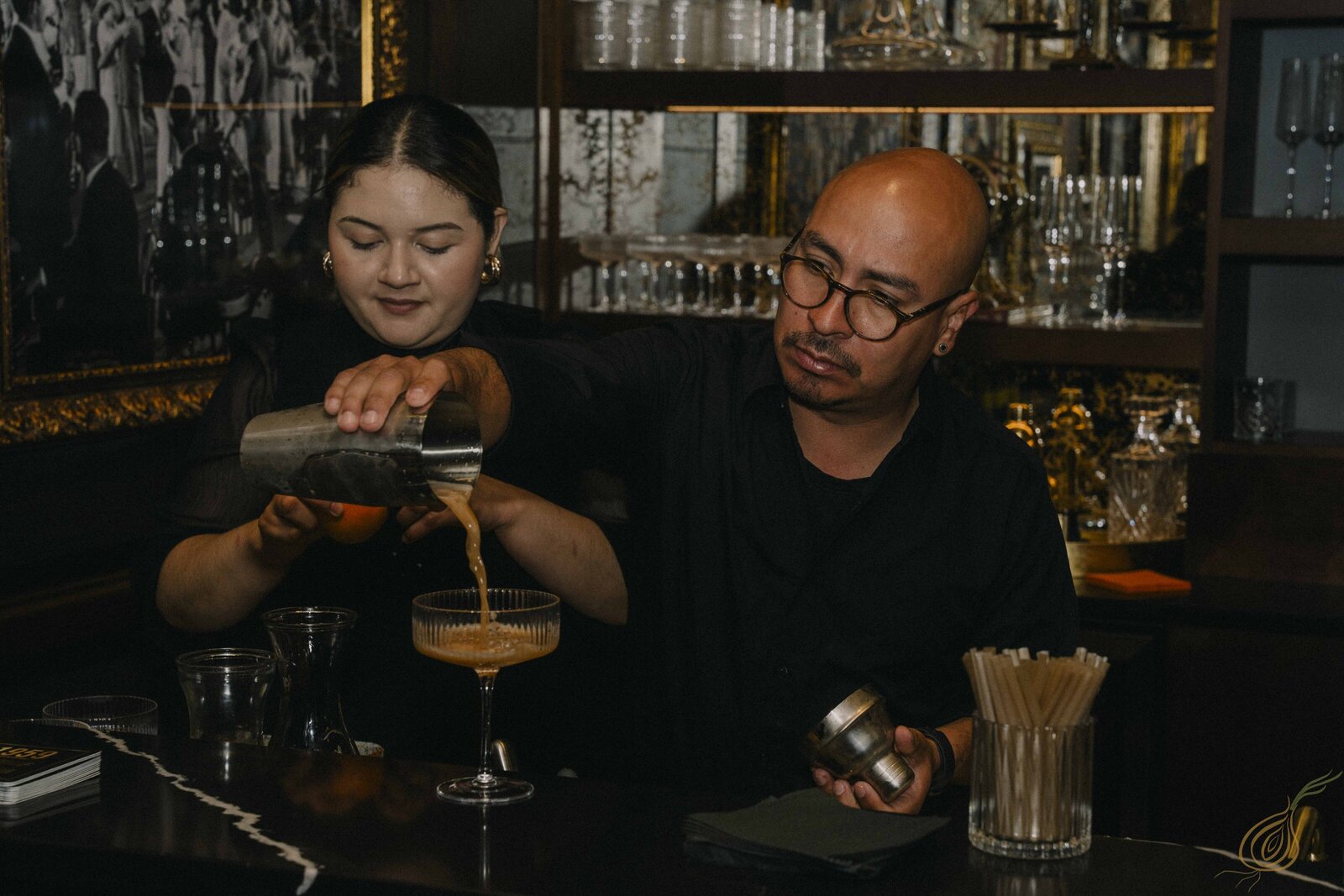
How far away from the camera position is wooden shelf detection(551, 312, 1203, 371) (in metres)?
3.61

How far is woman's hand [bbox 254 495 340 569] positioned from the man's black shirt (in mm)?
370

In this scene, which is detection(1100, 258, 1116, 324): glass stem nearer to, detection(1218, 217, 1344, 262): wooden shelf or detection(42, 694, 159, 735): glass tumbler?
detection(1218, 217, 1344, 262): wooden shelf

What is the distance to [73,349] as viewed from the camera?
2.63m

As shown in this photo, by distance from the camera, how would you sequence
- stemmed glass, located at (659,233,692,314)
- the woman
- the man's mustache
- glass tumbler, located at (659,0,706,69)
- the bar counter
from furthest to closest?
1. stemmed glass, located at (659,233,692,314)
2. glass tumbler, located at (659,0,706,69)
3. the woman
4. the man's mustache
5. the bar counter

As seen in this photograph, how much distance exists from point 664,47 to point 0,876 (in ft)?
9.62

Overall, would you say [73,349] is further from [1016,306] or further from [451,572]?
[1016,306]

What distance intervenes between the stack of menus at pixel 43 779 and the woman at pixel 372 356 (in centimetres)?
49

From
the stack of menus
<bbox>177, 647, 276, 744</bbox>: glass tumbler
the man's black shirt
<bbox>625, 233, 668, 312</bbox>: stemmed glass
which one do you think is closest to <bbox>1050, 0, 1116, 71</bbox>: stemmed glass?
<bbox>625, 233, 668, 312</bbox>: stemmed glass

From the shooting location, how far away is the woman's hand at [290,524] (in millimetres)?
1745

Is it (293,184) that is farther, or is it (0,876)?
(293,184)

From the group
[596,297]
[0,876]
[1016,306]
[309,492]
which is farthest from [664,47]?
[0,876]

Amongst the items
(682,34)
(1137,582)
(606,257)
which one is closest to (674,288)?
(606,257)

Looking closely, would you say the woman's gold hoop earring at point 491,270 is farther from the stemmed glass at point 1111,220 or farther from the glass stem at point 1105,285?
the glass stem at point 1105,285

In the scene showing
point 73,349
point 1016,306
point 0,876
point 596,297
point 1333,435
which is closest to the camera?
point 0,876
